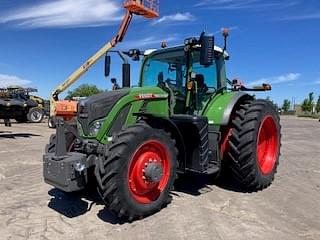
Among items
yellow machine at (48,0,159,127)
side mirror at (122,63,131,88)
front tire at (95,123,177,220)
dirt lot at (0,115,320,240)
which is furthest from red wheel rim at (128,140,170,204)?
yellow machine at (48,0,159,127)

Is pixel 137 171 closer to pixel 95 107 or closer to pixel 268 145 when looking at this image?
pixel 95 107

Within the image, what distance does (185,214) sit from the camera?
199 inches

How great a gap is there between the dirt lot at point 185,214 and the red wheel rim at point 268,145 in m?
0.40

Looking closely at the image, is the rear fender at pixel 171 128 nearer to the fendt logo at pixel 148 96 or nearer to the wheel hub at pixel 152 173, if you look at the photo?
the fendt logo at pixel 148 96

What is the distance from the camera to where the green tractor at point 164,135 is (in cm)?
458

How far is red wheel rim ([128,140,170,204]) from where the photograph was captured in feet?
15.6

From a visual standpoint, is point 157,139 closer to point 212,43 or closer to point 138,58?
point 212,43

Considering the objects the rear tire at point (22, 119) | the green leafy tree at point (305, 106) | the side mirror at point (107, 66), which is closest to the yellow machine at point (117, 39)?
the rear tire at point (22, 119)

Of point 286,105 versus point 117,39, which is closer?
point 117,39

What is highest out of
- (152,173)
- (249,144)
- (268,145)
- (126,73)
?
(126,73)

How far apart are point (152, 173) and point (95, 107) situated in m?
1.14

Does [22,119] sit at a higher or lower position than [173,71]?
lower

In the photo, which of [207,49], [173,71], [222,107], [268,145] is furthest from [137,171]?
[268,145]

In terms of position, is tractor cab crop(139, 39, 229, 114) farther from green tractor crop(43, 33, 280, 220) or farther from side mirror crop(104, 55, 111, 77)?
side mirror crop(104, 55, 111, 77)
